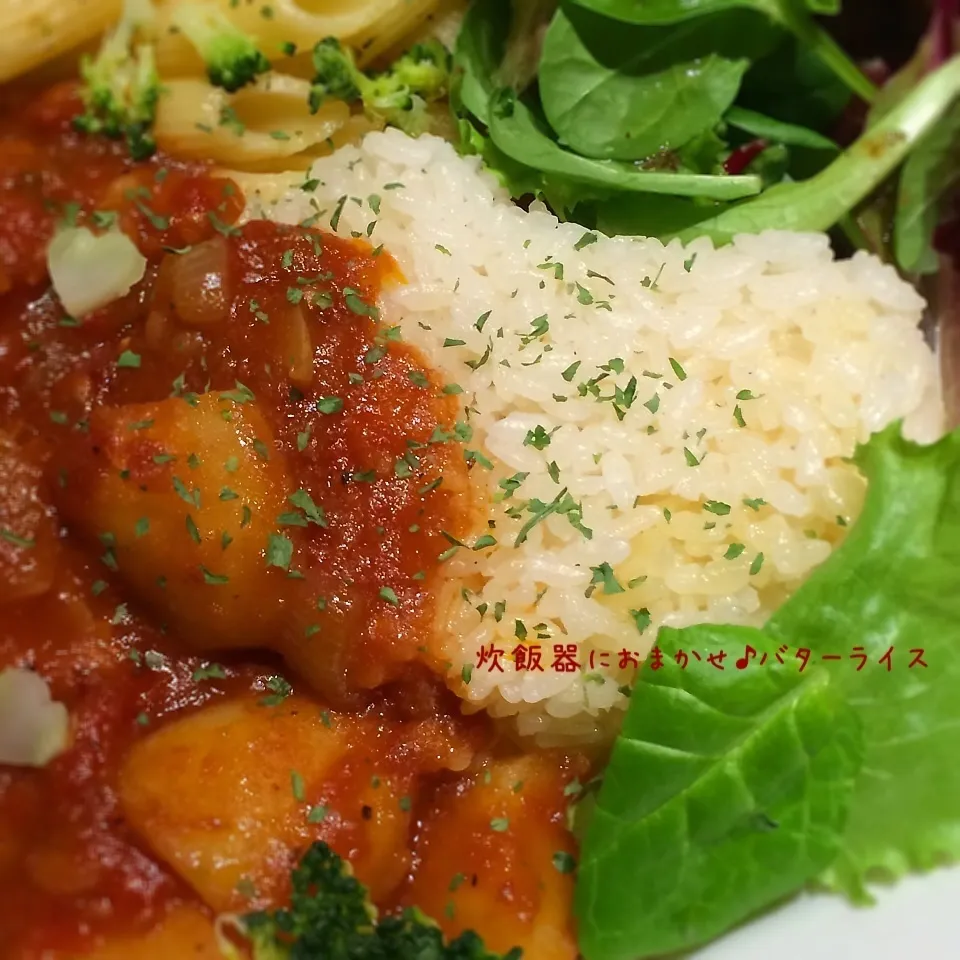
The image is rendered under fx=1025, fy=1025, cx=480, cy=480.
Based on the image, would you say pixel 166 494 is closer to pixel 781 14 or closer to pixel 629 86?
pixel 629 86

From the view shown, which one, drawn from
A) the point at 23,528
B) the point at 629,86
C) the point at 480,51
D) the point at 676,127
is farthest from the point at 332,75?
the point at 23,528

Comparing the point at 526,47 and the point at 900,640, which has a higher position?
the point at 526,47

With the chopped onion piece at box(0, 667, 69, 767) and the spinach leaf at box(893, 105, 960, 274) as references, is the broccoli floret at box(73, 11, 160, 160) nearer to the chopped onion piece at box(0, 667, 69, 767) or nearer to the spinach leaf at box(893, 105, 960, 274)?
the chopped onion piece at box(0, 667, 69, 767)

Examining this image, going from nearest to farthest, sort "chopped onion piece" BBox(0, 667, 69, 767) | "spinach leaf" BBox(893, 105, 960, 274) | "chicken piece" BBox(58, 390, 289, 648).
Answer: "chopped onion piece" BBox(0, 667, 69, 767)
"chicken piece" BBox(58, 390, 289, 648)
"spinach leaf" BBox(893, 105, 960, 274)

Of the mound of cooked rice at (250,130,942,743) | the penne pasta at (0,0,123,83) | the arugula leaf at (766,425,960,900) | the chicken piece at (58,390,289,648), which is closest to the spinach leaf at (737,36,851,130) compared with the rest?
the mound of cooked rice at (250,130,942,743)

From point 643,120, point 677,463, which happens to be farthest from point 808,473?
point 643,120

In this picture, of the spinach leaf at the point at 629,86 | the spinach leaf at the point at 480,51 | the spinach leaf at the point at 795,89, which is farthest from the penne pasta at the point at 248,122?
the spinach leaf at the point at 795,89

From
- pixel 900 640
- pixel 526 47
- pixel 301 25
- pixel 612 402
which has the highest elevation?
pixel 301 25
